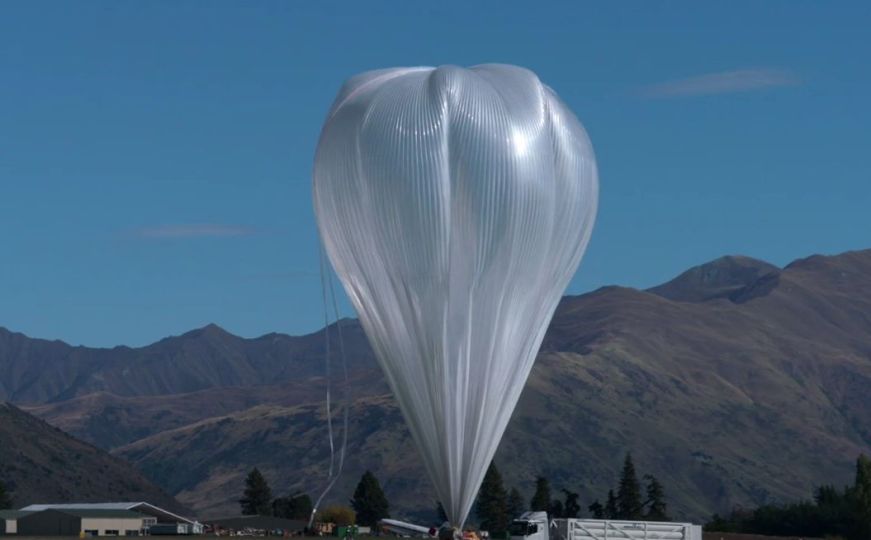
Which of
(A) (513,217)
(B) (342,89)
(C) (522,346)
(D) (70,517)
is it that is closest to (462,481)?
(C) (522,346)

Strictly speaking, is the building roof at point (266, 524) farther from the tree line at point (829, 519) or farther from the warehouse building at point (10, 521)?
the tree line at point (829, 519)

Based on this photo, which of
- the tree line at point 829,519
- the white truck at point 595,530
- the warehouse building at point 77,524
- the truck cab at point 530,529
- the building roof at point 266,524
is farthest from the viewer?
the building roof at point 266,524

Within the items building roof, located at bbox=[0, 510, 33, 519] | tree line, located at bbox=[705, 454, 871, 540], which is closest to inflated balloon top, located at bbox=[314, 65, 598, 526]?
tree line, located at bbox=[705, 454, 871, 540]

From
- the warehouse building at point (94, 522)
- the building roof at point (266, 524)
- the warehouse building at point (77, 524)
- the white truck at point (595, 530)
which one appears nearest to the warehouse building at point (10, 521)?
the warehouse building at point (94, 522)

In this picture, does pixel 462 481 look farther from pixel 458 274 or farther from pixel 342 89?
pixel 342 89

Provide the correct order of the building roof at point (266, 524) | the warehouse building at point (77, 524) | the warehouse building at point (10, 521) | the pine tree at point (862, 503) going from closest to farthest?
the pine tree at point (862, 503) < the warehouse building at point (77, 524) < the warehouse building at point (10, 521) < the building roof at point (266, 524)

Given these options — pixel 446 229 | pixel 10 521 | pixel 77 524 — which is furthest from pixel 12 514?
pixel 446 229

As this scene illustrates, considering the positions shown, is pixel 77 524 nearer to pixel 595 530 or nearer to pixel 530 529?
pixel 530 529
